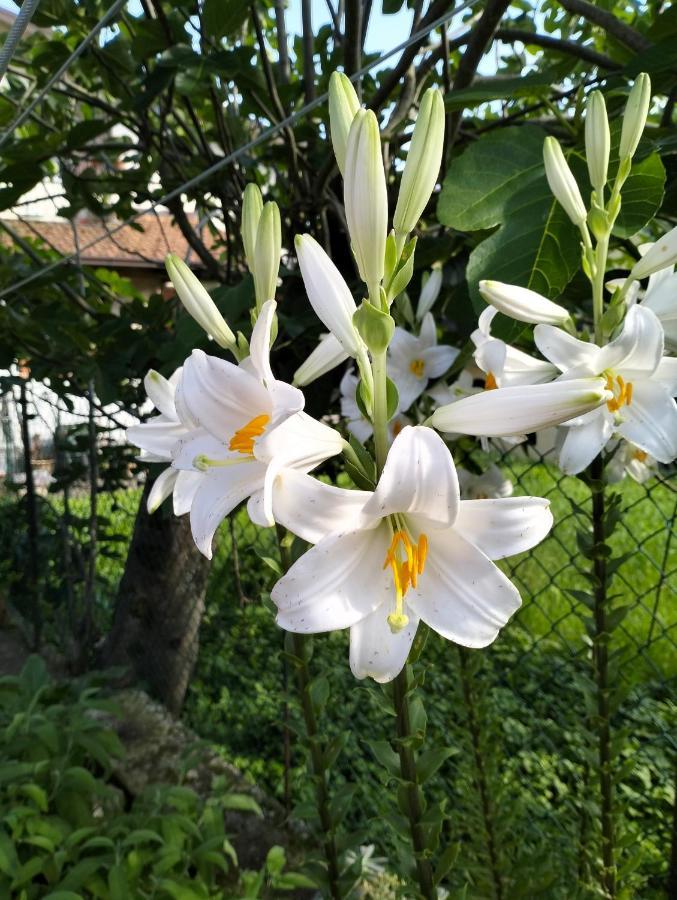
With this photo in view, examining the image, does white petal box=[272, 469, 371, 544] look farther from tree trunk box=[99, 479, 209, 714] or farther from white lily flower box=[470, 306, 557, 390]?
tree trunk box=[99, 479, 209, 714]

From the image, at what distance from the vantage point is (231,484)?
66cm

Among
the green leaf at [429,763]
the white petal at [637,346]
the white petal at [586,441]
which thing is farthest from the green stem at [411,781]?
the white petal at [637,346]

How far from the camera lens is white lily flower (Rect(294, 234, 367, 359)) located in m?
0.68

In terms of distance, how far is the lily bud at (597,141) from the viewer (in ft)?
2.92

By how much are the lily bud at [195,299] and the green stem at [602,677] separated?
1.87 feet

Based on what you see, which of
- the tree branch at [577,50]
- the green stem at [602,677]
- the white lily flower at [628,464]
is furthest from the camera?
the tree branch at [577,50]

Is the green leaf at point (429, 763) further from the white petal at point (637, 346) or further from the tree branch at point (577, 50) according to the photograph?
the tree branch at point (577, 50)

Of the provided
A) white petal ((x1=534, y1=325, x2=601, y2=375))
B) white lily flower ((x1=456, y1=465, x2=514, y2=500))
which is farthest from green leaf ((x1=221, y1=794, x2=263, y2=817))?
white petal ((x1=534, y1=325, x2=601, y2=375))

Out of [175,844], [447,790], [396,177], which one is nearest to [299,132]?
[396,177]

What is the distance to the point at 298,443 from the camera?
0.60 m

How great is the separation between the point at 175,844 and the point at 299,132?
1.94 metres

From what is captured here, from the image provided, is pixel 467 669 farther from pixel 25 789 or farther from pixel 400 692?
pixel 25 789

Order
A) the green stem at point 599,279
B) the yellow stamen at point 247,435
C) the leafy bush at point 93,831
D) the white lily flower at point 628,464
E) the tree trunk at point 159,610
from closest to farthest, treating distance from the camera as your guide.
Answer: the yellow stamen at point 247,435
the green stem at point 599,279
the white lily flower at point 628,464
the leafy bush at point 93,831
the tree trunk at point 159,610

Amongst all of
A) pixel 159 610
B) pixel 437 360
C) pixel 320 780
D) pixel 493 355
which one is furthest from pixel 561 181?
pixel 159 610
